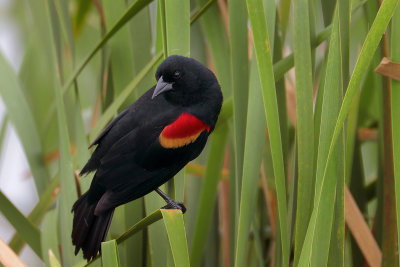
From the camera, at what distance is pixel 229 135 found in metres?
1.59

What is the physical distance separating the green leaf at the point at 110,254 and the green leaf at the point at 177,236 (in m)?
0.10

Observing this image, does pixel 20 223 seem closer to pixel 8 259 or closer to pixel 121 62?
pixel 8 259

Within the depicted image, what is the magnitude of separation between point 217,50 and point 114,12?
0.26 m

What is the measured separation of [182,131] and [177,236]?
259 mm

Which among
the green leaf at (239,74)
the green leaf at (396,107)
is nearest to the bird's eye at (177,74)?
the green leaf at (239,74)

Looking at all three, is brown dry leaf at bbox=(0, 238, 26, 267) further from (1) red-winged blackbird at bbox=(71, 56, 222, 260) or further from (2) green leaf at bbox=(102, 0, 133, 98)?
(2) green leaf at bbox=(102, 0, 133, 98)

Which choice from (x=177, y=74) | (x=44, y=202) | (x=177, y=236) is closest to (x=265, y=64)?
(x=177, y=74)

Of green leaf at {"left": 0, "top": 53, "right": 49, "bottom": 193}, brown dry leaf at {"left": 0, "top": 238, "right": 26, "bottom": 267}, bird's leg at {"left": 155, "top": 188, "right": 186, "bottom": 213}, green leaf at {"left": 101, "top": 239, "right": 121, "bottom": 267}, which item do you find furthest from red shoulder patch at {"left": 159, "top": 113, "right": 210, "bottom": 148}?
green leaf at {"left": 0, "top": 53, "right": 49, "bottom": 193}

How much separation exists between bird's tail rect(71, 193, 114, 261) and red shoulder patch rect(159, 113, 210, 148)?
0.64ft

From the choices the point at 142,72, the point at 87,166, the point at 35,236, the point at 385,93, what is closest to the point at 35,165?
the point at 35,236

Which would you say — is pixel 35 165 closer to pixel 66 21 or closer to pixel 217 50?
pixel 66 21

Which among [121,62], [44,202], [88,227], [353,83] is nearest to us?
[353,83]

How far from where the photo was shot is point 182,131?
119cm

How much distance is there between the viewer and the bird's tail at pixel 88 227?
119cm
